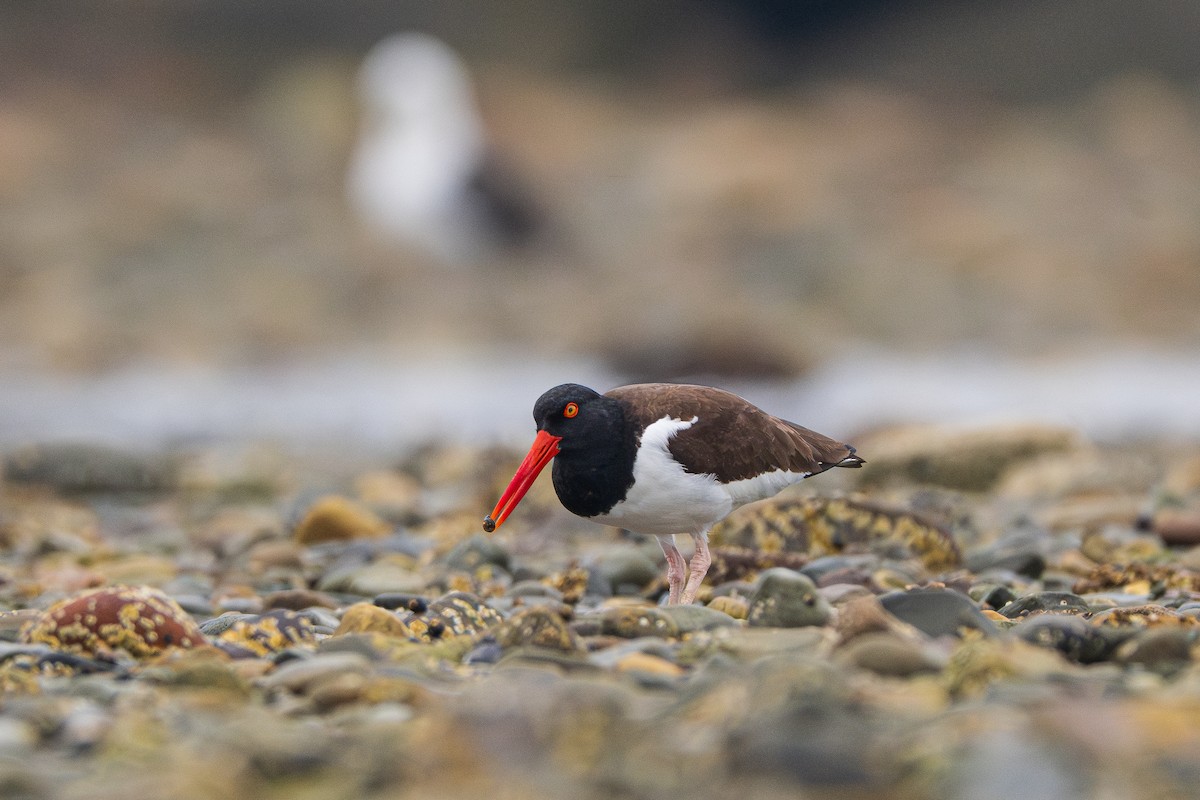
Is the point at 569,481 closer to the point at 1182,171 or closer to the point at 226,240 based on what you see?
the point at 226,240

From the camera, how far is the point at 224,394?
14555mm

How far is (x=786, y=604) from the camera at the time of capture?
3.80 metres

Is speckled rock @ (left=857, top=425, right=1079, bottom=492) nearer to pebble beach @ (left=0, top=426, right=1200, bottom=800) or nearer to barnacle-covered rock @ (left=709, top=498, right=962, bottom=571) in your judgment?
pebble beach @ (left=0, top=426, right=1200, bottom=800)

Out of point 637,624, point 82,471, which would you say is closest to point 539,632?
point 637,624

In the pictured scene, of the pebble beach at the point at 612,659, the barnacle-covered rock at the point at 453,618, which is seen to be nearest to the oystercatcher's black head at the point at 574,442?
the barnacle-covered rock at the point at 453,618

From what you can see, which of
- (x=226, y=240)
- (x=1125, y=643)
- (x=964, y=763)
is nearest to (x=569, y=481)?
(x=1125, y=643)

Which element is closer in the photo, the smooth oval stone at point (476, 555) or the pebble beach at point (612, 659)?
the pebble beach at point (612, 659)

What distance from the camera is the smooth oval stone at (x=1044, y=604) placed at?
416 centimetres

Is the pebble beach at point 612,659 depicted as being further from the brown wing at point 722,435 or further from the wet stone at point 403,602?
the brown wing at point 722,435

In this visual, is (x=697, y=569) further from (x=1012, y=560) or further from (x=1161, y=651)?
(x=1161, y=651)

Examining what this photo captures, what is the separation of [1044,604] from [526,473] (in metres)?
1.54

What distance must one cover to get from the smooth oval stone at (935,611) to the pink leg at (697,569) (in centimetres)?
87

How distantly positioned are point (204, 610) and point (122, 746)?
6.12 feet

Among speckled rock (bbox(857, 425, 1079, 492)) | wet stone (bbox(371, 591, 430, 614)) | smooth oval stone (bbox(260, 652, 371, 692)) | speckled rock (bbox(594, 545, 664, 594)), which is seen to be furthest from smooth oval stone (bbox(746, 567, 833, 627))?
speckled rock (bbox(857, 425, 1079, 492))
